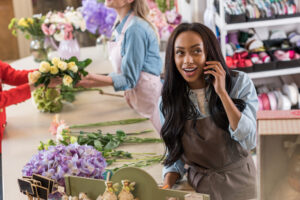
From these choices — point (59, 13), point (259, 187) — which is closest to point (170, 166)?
point (259, 187)

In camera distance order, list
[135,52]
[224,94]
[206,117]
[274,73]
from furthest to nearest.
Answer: [274,73] < [135,52] < [206,117] < [224,94]

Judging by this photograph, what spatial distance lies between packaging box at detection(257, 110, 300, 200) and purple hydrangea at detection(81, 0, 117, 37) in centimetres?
251

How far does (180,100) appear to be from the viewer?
2.00 metres

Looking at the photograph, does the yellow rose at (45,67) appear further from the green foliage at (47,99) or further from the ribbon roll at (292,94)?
the ribbon roll at (292,94)

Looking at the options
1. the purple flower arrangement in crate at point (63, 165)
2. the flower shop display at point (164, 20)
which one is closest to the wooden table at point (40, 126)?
the purple flower arrangement in crate at point (63, 165)

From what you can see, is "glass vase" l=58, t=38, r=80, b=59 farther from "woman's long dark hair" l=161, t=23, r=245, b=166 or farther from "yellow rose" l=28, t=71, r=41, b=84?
"woman's long dark hair" l=161, t=23, r=245, b=166

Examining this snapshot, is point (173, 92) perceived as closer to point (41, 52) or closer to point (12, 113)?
→ point (12, 113)

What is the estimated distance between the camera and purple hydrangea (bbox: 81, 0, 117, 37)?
12.1ft

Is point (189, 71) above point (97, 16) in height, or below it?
below

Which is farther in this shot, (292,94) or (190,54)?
(292,94)

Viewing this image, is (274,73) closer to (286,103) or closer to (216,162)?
(286,103)

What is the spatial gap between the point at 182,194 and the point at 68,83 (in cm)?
126

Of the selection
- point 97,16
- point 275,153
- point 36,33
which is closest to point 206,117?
point 275,153

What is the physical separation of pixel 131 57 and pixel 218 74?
1043 millimetres
